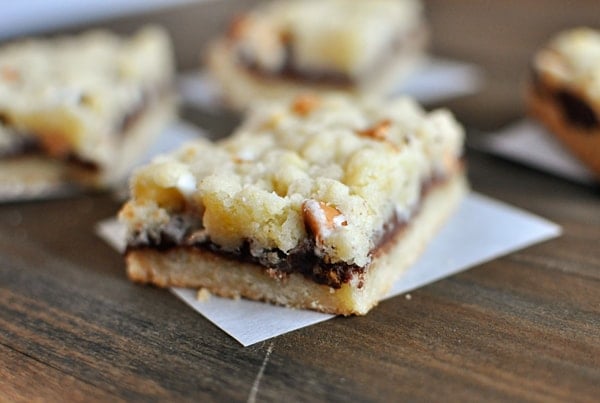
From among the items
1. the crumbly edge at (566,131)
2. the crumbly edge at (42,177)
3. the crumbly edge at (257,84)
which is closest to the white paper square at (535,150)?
the crumbly edge at (566,131)

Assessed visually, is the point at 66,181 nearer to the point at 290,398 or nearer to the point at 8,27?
the point at 290,398

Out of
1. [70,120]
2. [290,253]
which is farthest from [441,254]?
[70,120]

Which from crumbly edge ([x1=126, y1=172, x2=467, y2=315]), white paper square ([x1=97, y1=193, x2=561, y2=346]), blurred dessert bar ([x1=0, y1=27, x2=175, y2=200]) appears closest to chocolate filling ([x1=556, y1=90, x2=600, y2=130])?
white paper square ([x1=97, y1=193, x2=561, y2=346])

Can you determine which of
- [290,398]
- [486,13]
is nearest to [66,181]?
[290,398]

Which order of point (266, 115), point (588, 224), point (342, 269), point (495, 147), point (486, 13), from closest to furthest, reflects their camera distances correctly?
point (342, 269)
point (588, 224)
point (266, 115)
point (495, 147)
point (486, 13)

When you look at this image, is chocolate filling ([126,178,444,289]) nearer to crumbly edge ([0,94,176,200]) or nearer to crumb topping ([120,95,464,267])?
crumb topping ([120,95,464,267])

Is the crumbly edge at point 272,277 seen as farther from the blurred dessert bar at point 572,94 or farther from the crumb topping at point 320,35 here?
the crumb topping at point 320,35

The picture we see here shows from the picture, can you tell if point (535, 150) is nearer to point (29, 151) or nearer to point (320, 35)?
point (320, 35)

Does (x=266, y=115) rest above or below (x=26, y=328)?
above
